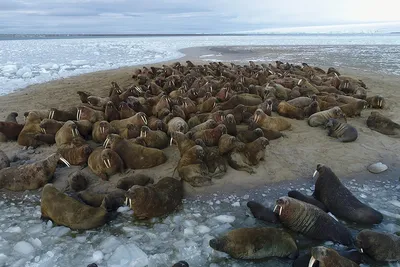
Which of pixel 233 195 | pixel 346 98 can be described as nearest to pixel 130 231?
pixel 233 195

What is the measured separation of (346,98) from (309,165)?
4327mm

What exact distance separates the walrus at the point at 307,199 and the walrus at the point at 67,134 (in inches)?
171

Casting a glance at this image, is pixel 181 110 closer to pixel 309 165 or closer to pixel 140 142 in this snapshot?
pixel 140 142

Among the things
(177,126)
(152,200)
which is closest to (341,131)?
(177,126)

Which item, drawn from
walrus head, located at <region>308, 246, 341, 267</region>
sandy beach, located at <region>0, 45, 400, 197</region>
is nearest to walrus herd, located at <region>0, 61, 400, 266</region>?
walrus head, located at <region>308, 246, 341, 267</region>

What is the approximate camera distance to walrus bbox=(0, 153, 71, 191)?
5742mm

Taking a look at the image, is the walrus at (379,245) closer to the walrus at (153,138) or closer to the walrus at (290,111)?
the walrus at (153,138)

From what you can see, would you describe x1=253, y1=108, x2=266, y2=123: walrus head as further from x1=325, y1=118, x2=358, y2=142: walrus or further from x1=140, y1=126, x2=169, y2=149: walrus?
x1=140, y1=126, x2=169, y2=149: walrus

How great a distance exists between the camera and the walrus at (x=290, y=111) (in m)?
8.85

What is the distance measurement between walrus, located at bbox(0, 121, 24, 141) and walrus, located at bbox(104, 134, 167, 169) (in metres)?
2.56

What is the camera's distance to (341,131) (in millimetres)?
7656

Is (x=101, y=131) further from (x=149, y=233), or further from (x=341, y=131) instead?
(x=341, y=131)

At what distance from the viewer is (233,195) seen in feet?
18.0

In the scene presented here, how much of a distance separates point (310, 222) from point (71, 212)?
10.5 feet
